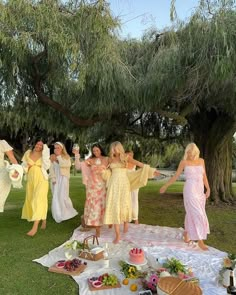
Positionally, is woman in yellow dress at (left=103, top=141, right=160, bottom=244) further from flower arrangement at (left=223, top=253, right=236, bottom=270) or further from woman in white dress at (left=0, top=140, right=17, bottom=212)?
flower arrangement at (left=223, top=253, right=236, bottom=270)

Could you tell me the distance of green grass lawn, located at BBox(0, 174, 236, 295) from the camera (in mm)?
3125

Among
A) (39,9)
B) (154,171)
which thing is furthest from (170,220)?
(39,9)

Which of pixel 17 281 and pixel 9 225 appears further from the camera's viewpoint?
pixel 9 225

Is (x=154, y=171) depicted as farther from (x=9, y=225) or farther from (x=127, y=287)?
(x=9, y=225)

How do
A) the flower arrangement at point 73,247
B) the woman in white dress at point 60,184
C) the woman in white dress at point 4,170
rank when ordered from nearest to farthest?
the flower arrangement at point 73,247, the woman in white dress at point 4,170, the woman in white dress at point 60,184

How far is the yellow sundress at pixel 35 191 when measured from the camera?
4.86 meters

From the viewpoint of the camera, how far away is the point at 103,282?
3057 millimetres

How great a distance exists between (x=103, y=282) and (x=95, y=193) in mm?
1896

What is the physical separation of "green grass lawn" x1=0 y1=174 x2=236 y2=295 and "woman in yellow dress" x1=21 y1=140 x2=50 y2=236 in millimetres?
350

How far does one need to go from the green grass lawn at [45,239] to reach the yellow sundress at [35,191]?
365 millimetres

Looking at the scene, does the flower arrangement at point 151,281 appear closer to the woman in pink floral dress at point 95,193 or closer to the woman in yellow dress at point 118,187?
the woman in yellow dress at point 118,187

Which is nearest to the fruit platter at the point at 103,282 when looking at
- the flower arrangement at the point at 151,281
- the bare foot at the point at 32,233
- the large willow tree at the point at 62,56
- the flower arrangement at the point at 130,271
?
the flower arrangement at the point at 130,271

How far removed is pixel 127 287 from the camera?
9.98 ft

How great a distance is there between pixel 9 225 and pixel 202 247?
11.5 ft
